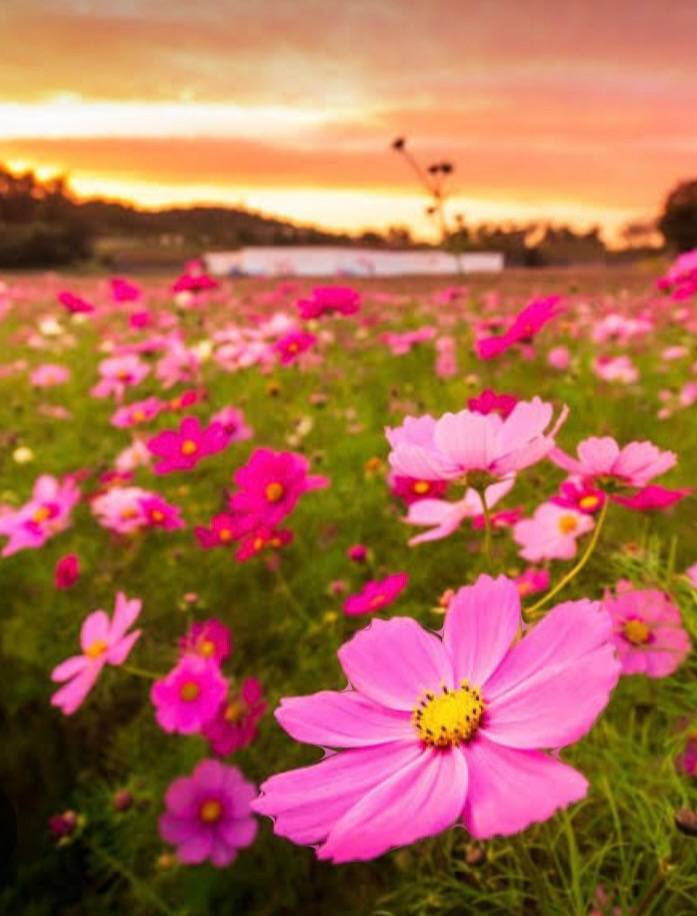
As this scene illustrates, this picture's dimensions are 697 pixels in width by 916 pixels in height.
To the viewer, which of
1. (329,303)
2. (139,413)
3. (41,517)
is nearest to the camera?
(41,517)

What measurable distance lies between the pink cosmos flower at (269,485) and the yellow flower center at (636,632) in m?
0.36

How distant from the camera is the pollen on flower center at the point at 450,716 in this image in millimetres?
334

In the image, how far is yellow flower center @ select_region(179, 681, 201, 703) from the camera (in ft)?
2.76

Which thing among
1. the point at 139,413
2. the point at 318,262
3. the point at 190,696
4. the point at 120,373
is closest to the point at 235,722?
A: the point at 190,696

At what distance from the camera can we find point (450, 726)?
0.33 metres

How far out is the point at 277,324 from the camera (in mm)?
2225

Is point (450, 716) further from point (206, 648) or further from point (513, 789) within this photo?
point (206, 648)

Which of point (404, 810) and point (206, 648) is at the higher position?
point (404, 810)

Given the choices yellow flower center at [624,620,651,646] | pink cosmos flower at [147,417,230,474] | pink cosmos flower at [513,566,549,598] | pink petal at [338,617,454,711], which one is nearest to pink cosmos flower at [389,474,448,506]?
pink cosmos flower at [513,566,549,598]

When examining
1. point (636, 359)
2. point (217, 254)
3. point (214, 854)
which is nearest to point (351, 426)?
point (214, 854)

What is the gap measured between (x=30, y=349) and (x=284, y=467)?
9.63ft

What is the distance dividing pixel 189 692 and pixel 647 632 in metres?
0.43

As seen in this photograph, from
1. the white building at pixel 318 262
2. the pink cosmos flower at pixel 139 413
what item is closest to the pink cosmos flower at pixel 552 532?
the pink cosmos flower at pixel 139 413

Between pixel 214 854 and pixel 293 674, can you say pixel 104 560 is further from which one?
pixel 214 854
